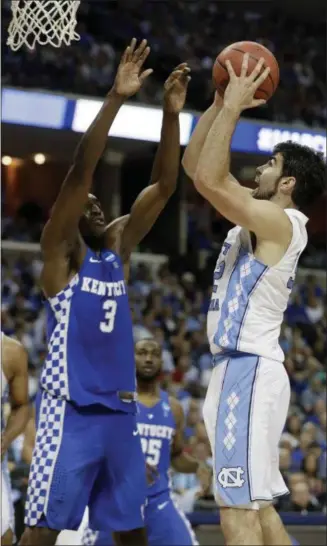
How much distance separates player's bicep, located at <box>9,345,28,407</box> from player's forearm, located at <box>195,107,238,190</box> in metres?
1.98

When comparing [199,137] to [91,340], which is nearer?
[199,137]

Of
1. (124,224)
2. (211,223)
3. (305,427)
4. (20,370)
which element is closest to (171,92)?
(124,224)

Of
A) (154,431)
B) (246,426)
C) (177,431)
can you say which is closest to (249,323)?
(246,426)

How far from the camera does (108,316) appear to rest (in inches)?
225

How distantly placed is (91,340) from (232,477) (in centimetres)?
116

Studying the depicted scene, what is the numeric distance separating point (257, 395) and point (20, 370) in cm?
193

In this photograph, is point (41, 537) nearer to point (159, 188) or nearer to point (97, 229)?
point (97, 229)

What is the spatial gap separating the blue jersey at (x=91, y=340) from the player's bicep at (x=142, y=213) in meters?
0.27

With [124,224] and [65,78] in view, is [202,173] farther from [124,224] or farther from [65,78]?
[65,78]

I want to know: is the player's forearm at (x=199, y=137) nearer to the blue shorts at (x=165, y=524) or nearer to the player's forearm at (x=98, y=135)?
the player's forearm at (x=98, y=135)

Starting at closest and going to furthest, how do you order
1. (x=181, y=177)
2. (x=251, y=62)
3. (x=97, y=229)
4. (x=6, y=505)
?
(x=251, y=62)
(x=97, y=229)
(x=6, y=505)
(x=181, y=177)

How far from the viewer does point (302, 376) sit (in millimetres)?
14758

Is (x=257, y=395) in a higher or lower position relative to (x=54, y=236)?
Answer: lower

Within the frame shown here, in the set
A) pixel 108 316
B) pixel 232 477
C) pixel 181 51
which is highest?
pixel 181 51
